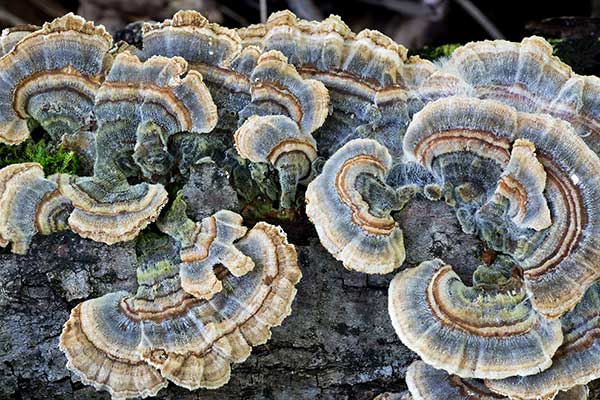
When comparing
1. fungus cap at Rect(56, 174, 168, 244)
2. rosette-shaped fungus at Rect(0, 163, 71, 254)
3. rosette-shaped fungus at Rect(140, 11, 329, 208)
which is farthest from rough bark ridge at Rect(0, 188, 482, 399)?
rosette-shaped fungus at Rect(140, 11, 329, 208)

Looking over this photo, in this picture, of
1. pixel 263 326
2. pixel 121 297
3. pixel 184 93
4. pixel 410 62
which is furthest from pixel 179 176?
pixel 410 62

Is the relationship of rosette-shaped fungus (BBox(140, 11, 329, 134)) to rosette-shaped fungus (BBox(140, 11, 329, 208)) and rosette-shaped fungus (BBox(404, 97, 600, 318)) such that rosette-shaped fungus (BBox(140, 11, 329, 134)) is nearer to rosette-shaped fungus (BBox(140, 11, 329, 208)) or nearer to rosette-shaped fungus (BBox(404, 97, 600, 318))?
rosette-shaped fungus (BBox(140, 11, 329, 208))

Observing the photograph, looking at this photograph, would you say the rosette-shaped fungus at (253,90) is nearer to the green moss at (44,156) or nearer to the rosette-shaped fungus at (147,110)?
the rosette-shaped fungus at (147,110)

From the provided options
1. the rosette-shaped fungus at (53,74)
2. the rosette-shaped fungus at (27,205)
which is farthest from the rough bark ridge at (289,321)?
the rosette-shaped fungus at (53,74)

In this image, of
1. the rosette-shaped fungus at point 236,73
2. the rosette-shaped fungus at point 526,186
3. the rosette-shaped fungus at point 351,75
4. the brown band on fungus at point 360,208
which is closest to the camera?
the rosette-shaped fungus at point 526,186

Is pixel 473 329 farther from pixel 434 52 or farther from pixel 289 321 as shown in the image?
pixel 434 52

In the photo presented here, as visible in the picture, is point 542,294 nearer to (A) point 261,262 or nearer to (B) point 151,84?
(A) point 261,262
